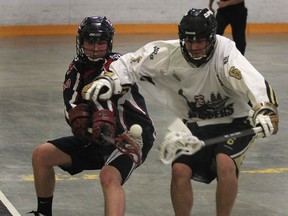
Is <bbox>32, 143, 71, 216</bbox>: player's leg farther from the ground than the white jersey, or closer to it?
closer to it

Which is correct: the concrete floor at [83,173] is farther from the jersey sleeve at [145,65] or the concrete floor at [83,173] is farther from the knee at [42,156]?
the jersey sleeve at [145,65]

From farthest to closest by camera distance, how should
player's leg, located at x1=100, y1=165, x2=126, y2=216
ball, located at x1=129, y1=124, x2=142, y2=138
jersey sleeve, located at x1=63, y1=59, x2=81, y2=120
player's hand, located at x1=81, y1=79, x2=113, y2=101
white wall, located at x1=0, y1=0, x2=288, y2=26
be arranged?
white wall, located at x1=0, y1=0, x2=288, y2=26 < jersey sleeve, located at x1=63, y1=59, x2=81, y2=120 < player's hand, located at x1=81, y1=79, x2=113, y2=101 < ball, located at x1=129, y1=124, x2=142, y2=138 < player's leg, located at x1=100, y1=165, x2=126, y2=216

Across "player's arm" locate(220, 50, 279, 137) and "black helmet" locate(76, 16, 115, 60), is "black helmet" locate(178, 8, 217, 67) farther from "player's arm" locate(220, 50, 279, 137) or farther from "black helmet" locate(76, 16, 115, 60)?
"black helmet" locate(76, 16, 115, 60)

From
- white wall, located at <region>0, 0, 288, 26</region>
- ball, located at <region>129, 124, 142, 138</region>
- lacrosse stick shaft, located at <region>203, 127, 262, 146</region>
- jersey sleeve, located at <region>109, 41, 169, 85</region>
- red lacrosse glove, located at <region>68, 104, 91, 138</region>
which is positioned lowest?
white wall, located at <region>0, 0, 288, 26</region>

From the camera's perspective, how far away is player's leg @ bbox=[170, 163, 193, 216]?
14.5 feet

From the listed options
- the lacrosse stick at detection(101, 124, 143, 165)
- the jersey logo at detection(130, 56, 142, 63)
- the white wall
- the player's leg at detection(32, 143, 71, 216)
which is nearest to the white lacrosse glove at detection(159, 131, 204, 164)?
the lacrosse stick at detection(101, 124, 143, 165)

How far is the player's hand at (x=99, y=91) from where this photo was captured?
4523mm

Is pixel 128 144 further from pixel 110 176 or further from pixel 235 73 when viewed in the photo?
pixel 235 73

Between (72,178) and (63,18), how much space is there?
943 cm

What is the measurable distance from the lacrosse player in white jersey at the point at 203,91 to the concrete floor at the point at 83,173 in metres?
0.91

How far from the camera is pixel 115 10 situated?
50.4 ft

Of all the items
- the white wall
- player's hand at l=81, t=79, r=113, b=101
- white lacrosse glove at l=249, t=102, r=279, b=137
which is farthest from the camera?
the white wall

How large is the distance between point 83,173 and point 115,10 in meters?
9.37

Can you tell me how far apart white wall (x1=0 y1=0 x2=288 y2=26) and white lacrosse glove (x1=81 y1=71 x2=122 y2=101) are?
34.6 ft
